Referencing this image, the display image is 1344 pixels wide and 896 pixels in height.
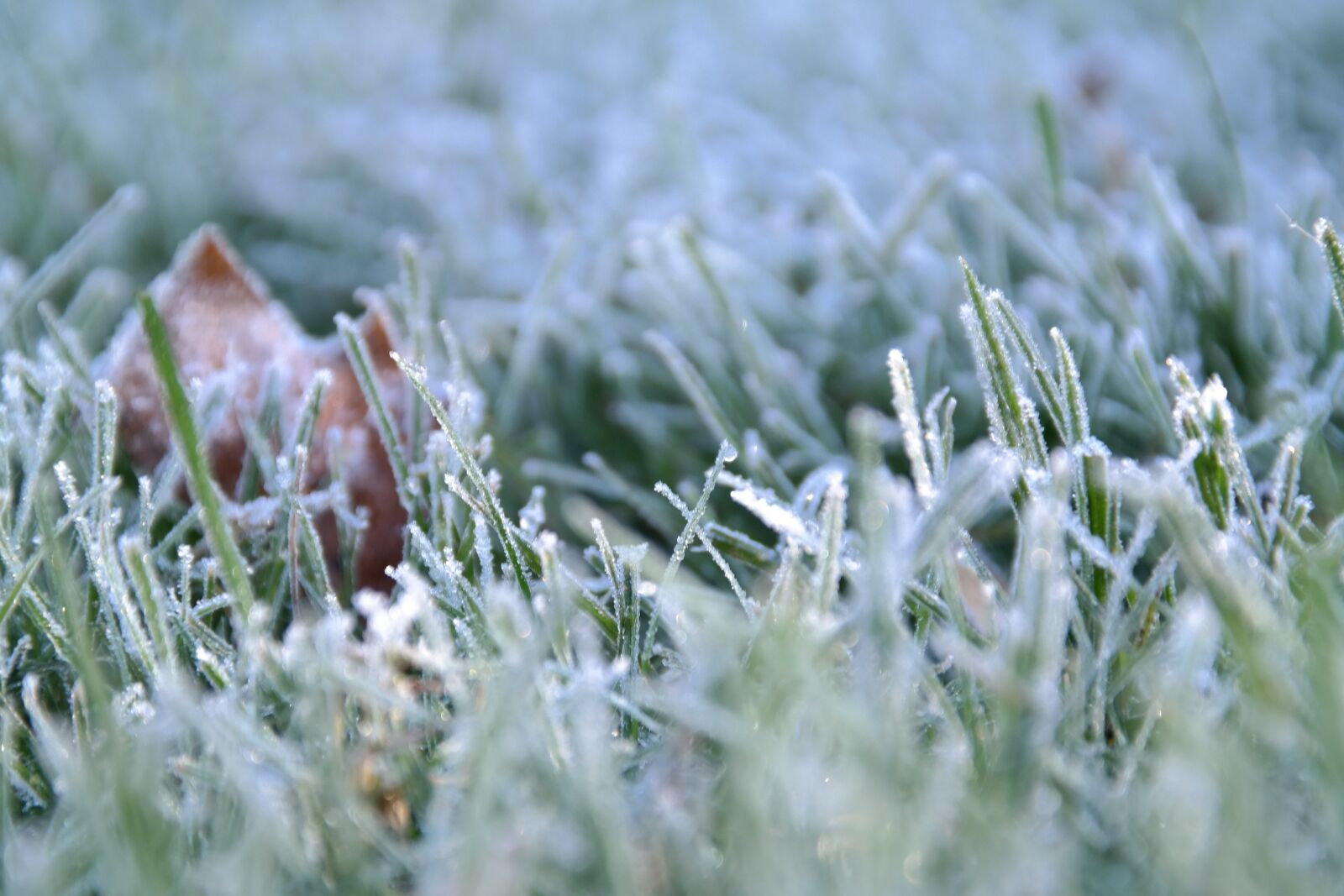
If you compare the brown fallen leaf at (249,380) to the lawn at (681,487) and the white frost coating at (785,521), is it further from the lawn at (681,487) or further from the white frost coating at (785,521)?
the white frost coating at (785,521)

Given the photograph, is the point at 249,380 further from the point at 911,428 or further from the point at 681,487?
the point at 911,428

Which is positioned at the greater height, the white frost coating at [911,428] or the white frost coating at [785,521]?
the white frost coating at [911,428]

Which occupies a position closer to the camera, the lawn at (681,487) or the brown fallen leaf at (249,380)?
the lawn at (681,487)

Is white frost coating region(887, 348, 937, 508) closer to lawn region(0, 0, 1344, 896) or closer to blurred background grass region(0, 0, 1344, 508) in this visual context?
lawn region(0, 0, 1344, 896)

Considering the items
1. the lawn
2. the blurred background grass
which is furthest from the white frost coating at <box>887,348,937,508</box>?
the blurred background grass

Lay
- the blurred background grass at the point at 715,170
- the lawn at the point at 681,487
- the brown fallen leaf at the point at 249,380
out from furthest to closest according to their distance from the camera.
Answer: the blurred background grass at the point at 715,170 → the brown fallen leaf at the point at 249,380 → the lawn at the point at 681,487

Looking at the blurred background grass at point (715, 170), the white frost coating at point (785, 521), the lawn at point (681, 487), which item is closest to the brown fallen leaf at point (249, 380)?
the lawn at point (681, 487)

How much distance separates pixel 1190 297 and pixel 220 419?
72 centimetres

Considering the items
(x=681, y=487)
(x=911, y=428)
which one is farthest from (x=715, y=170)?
(x=911, y=428)

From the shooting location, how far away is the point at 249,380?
0.78 metres

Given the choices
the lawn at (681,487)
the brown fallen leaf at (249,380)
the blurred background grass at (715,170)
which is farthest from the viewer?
the blurred background grass at (715,170)

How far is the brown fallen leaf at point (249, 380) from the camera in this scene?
73 centimetres

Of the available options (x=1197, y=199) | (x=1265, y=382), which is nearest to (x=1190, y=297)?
(x=1265, y=382)

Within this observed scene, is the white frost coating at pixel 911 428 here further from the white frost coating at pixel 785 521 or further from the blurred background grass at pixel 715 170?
the blurred background grass at pixel 715 170
